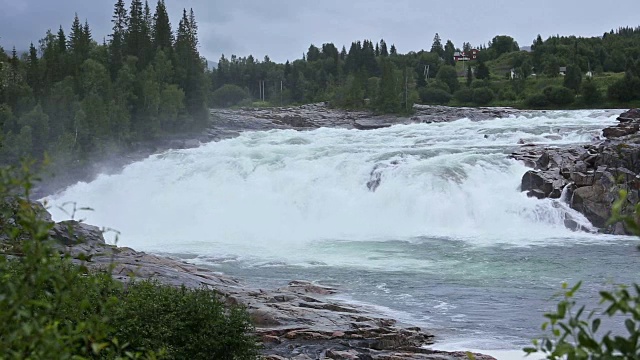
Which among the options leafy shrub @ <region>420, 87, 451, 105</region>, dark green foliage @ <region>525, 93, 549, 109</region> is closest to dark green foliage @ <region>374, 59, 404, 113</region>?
dark green foliage @ <region>525, 93, 549, 109</region>

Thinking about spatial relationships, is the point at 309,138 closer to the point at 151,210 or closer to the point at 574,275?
the point at 151,210

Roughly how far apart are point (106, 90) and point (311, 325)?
42770 mm

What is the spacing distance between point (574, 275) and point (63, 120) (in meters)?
39.2

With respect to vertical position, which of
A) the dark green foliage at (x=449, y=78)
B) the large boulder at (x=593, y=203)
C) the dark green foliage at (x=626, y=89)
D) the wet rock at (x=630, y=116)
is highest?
the dark green foliage at (x=449, y=78)

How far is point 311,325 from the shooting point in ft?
46.9

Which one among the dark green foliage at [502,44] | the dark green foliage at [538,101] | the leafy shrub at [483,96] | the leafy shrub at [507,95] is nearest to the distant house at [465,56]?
the dark green foliage at [502,44]

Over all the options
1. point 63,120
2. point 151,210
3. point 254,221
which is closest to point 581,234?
point 254,221

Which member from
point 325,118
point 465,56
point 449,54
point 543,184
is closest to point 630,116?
point 543,184

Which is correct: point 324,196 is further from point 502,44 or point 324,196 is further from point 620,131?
point 502,44

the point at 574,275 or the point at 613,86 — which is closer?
the point at 574,275

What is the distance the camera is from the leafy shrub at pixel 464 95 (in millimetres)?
83938

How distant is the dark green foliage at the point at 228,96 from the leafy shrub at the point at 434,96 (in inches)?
1268

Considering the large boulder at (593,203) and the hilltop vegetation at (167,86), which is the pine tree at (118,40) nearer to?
the hilltop vegetation at (167,86)

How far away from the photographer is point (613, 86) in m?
68.4
